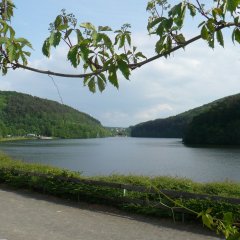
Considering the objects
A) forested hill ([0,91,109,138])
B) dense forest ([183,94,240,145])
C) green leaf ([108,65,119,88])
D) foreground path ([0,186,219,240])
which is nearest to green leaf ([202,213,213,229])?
green leaf ([108,65,119,88])

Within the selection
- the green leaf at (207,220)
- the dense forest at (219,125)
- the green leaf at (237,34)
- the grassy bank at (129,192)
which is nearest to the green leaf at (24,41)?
the green leaf at (237,34)

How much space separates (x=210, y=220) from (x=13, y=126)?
590ft

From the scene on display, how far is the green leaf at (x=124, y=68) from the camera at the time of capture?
4.55ft

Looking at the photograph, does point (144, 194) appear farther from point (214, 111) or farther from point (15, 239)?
point (214, 111)

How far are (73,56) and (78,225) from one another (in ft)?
28.9

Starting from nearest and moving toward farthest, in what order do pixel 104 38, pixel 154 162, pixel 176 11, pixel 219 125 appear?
1. pixel 176 11
2. pixel 104 38
3. pixel 154 162
4. pixel 219 125

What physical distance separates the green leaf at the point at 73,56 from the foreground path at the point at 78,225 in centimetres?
745

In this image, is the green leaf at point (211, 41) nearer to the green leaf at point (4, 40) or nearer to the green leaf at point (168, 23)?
the green leaf at point (168, 23)

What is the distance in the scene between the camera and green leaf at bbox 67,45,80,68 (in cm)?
137

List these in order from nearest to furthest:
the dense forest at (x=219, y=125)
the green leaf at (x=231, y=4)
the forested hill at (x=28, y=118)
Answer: the green leaf at (x=231, y=4), the dense forest at (x=219, y=125), the forested hill at (x=28, y=118)

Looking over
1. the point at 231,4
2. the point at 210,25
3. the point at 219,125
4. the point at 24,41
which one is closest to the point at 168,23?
the point at 210,25

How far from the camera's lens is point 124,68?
1.42 metres

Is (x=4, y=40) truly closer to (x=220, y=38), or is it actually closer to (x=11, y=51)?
(x=11, y=51)

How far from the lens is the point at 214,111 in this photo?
372 feet
